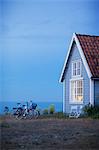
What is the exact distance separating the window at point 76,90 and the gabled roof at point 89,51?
3.64 ft

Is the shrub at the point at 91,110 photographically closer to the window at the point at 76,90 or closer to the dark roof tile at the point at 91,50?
the dark roof tile at the point at 91,50

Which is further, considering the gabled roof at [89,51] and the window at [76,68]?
the window at [76,68]

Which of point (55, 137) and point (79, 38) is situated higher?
point (79, 38)

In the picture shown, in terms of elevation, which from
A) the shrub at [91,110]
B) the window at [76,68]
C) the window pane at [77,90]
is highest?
the window at [76,68]

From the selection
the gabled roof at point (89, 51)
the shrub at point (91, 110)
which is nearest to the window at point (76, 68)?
the gabled roof at point (89, 51)

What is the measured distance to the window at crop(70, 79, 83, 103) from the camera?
634 inches

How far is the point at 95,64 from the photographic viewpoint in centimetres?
1507

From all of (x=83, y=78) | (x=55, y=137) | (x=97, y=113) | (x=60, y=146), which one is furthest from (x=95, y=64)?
(x=60, y=146)

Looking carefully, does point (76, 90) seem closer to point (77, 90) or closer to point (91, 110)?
point (77, 90)

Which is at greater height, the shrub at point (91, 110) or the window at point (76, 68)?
the window at point (76, 68)

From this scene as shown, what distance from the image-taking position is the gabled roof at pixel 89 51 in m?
14.9

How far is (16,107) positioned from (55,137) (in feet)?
24.4

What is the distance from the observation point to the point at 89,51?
50.9ft

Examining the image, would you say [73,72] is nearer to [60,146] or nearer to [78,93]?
[78,93]
